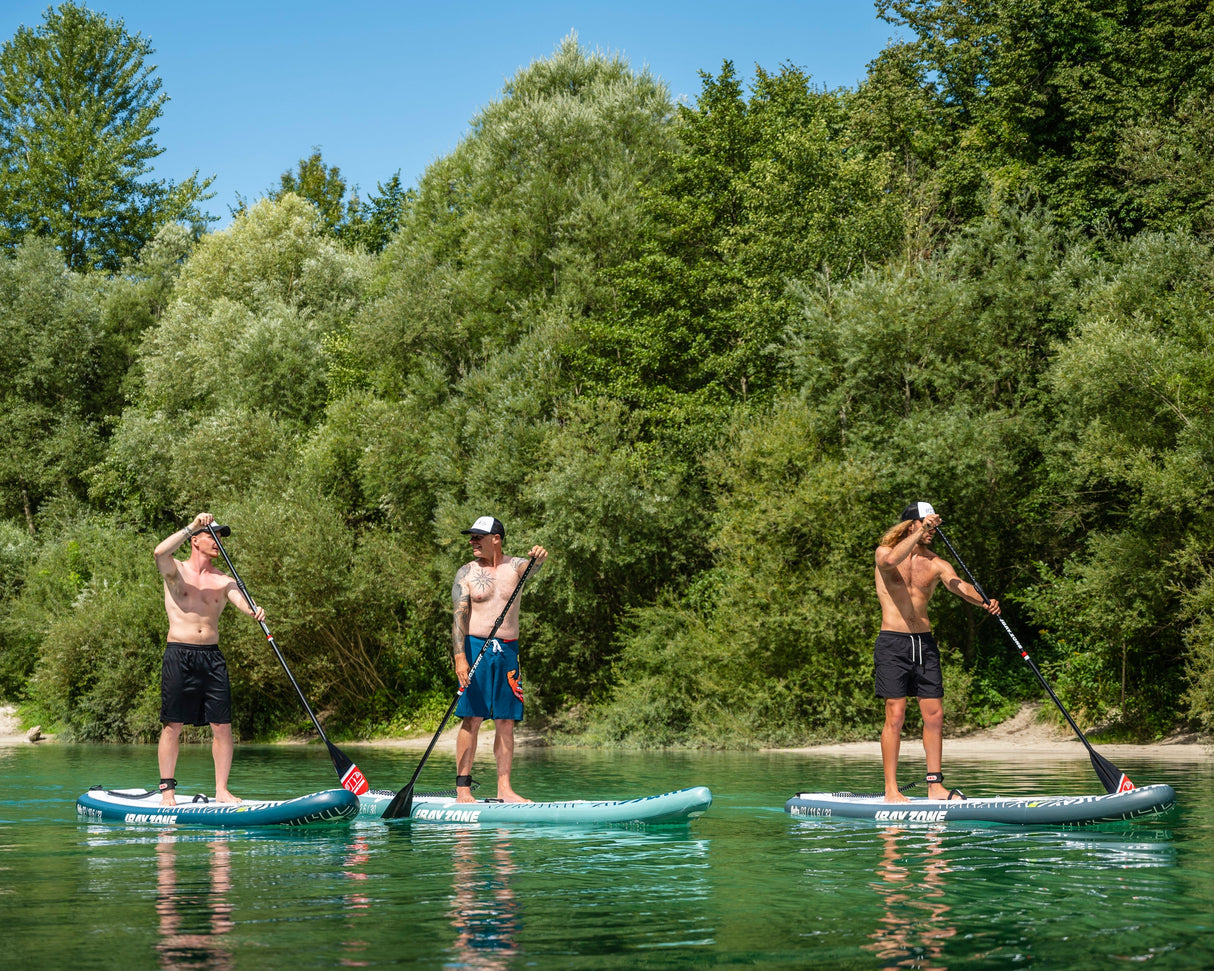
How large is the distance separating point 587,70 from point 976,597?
31972 mm

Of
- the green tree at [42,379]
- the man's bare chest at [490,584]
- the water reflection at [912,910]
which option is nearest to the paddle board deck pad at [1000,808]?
the water reflection at [912,910]

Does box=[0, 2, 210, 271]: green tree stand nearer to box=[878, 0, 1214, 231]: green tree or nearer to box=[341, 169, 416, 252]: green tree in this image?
box=[341, 169, 416, 252]: green tree

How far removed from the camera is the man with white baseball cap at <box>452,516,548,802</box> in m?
10.8

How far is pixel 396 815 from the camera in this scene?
1119 cm

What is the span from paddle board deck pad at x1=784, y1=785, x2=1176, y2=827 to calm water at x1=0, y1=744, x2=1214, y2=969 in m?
0.17

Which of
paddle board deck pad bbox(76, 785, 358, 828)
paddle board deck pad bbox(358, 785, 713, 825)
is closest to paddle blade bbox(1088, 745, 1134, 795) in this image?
paddle board deck pad bbox(358, 785, 713, 825)

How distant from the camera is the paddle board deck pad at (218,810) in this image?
10289 mm

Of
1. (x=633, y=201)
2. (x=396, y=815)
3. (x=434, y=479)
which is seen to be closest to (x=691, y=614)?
(x=434, y=479)

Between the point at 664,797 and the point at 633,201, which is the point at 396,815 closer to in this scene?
the point at 664,797

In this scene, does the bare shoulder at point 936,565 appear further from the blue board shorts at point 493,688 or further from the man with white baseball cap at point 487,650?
the blue board shorts at point 493,688

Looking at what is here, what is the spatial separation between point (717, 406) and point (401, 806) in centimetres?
2099

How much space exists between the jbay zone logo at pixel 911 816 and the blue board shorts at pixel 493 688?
10.2 ft

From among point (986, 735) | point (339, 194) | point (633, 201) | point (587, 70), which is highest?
point (339, 194)

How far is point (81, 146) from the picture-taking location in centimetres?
5500
